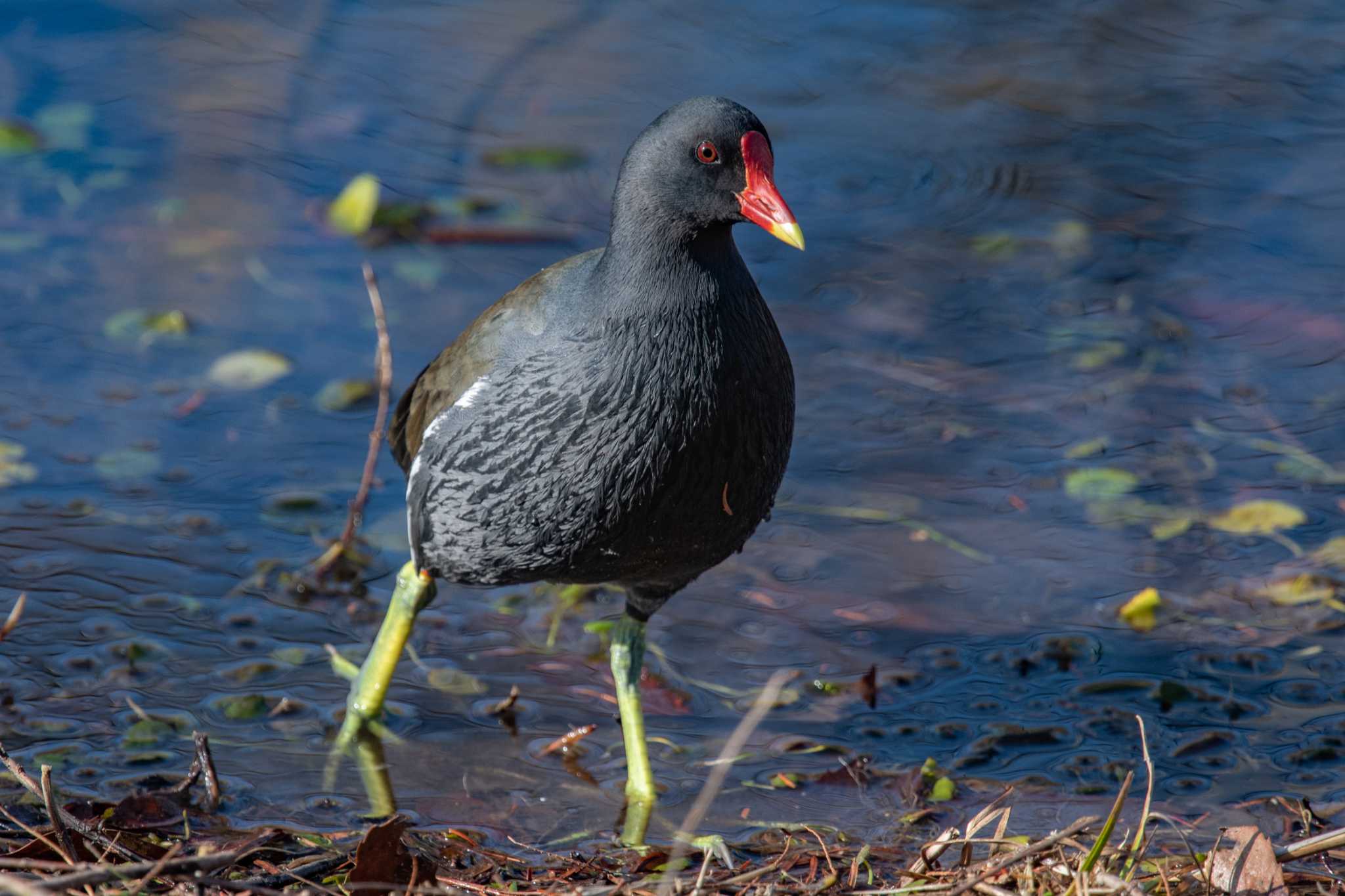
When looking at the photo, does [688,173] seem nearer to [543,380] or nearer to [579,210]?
[543,380]

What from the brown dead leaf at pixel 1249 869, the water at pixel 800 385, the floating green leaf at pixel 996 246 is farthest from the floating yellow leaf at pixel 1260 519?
the brown dead leaf at pixel 1249 869

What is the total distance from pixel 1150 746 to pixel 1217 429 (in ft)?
6.28

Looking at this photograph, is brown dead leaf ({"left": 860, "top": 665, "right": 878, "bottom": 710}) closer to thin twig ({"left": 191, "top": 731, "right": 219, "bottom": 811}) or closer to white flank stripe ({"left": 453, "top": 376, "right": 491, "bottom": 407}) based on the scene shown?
white flank stripe ({"left": 453, "top": 376, "right": 491, "bottom": 407})

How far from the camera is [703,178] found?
3721 millimetres

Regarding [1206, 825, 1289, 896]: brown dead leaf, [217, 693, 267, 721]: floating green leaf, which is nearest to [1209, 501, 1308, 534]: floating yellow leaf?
[1206, 825, 1289, 896]: brown dead leaf

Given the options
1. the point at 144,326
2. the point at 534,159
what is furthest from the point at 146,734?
the point at 534,159

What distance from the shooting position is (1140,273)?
7.20 m

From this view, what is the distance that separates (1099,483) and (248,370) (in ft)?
10.4

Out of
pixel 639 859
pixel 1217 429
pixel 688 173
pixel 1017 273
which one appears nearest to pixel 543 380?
pixel 688 173

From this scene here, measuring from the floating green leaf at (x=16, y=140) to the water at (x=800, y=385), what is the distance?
158 mm

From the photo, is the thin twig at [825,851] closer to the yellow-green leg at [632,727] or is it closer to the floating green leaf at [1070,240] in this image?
the yellow-green leg at [632,727]

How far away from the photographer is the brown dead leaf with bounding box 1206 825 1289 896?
3.24 metres

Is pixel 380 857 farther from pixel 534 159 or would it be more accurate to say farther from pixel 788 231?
Answer: pixel 534 159

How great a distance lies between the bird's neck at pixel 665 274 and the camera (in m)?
3.75
